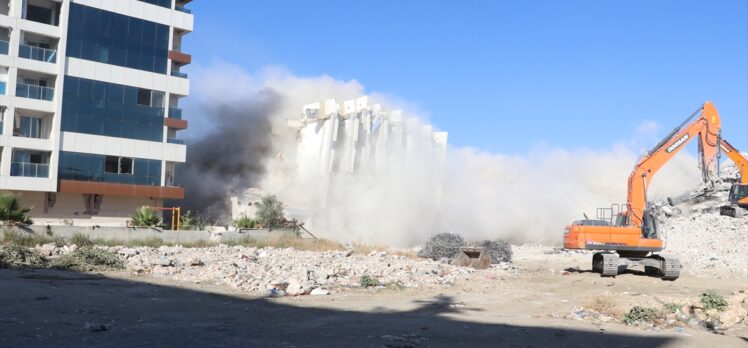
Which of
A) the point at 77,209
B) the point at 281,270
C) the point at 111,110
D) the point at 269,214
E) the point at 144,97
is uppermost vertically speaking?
the point at 144,97

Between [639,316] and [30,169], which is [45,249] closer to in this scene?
[30,169]

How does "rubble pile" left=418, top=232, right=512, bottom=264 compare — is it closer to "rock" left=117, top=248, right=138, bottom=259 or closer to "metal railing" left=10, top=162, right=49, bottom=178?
"rock" left=117, top=248, right=138, bottom=259

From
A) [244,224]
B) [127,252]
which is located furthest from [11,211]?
[244,224]

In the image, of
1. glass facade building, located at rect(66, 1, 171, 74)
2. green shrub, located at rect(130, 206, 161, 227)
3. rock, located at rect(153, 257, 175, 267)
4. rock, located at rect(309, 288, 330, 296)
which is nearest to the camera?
rock, located at rect(309, 288, 330, 296)

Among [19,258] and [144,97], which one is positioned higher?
[144,97]

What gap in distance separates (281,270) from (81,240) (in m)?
10.3

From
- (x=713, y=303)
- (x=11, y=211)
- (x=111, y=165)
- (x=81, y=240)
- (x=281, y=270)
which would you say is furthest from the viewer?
(x=111, y=165)

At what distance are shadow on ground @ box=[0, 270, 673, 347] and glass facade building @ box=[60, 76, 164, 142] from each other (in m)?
22.9

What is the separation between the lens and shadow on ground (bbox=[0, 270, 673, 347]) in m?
10.3

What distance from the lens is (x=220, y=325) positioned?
12.3 meters

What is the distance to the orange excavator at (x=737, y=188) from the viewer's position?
25.1 metres

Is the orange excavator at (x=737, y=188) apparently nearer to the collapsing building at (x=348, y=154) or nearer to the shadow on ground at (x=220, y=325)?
the shadow on ground at (x=220, y=325)

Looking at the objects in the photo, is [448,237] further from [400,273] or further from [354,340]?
[354,340]

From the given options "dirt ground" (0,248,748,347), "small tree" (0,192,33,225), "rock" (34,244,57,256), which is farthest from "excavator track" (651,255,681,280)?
"small tree" (0,192,33,225)
